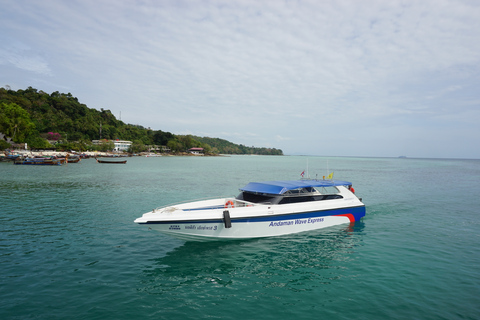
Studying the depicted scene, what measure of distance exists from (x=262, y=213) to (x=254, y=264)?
2.83m

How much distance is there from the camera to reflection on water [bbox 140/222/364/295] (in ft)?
29.8

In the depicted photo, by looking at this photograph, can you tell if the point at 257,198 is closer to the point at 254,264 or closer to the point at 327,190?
the point at 254,264

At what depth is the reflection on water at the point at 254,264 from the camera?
908 cm

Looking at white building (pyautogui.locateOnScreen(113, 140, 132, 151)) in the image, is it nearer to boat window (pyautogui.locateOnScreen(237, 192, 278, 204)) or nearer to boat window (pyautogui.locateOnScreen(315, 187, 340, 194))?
boat window (pyautogui.locateOnScreen(237, 192, 278, 204))

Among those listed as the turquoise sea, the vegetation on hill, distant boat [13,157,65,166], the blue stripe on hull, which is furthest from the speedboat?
the vegetation on hill

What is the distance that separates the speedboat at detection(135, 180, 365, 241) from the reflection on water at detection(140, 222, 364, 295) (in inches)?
24.4

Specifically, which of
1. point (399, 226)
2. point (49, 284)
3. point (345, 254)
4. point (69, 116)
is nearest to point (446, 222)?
point (399, 226)

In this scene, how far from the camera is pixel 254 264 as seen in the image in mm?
10664

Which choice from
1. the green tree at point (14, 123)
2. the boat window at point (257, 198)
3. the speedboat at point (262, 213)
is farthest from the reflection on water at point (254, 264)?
the green tree at point (14, 123)

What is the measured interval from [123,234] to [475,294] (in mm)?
14794

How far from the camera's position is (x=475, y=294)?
8.65 m

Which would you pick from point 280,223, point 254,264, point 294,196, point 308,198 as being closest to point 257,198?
point 280,223

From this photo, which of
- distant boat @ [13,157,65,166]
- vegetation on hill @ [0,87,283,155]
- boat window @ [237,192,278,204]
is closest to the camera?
boat window @ [237,192,278,204]

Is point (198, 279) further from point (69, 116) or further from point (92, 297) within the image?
point (69, 116)
